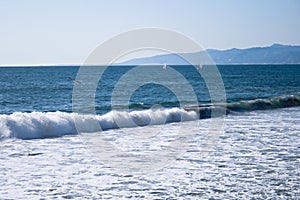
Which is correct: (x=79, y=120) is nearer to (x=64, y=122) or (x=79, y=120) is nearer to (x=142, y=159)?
(x=64, y=122)

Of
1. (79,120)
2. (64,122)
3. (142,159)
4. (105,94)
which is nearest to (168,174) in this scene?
(142,159)

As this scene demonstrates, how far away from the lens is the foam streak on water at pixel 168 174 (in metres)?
8.92

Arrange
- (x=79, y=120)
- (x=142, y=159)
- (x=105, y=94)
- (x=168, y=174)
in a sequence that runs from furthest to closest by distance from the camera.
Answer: (x=105, y=94), (x=79, y=120), (x=142, y=159), (x=168, y=174)

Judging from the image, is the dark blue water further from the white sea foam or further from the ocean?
the ocean

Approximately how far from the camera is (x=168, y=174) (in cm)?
1059

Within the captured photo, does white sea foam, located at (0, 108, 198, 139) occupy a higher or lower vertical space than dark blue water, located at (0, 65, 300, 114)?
higher

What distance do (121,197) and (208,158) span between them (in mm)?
4332

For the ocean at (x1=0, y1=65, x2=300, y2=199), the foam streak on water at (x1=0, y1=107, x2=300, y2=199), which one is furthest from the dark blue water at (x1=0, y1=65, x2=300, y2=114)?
the foam streak on water at (x1=0, y1=107, x2=300, y2=199)

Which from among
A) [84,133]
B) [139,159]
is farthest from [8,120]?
[139,159]

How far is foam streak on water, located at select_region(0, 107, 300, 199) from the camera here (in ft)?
29.3

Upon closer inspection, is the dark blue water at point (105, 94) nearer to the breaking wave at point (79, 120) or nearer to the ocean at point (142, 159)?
the breaking wave at point (79, 120)

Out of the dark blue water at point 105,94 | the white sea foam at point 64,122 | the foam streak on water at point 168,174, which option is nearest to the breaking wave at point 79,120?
the white sea foam at point 64,122

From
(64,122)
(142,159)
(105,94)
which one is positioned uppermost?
(64,122)

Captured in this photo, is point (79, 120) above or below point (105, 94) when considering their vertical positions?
above
